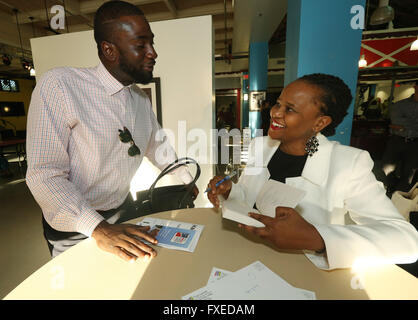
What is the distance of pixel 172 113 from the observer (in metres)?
3.18

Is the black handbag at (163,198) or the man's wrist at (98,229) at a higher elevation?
the man's wrist at (98,229)

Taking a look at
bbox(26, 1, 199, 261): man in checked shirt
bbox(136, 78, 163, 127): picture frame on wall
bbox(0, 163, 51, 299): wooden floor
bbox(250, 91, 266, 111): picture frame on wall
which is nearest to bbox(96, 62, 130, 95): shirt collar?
bbox(26, 1, 199, 261): man in checked shirt

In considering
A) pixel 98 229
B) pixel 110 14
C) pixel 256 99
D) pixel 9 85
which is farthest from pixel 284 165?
pixel 9 85

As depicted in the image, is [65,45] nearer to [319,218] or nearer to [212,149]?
[212,149]

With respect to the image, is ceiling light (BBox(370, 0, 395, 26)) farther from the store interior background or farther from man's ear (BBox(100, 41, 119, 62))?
man's ear (BBox(100, 41, 119, 62))

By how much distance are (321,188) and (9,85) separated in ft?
54.5

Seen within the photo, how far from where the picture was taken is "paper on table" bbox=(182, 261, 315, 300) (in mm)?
686

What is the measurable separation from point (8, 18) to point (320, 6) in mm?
7930

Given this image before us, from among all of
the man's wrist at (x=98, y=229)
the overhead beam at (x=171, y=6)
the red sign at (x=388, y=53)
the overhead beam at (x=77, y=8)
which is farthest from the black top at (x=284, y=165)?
the red sign at (x=388, y=53)

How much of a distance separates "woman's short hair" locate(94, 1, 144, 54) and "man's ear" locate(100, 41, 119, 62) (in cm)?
3

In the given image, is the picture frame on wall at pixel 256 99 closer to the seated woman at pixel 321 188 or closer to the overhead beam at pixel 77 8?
the overhead beam at pixel 77 8

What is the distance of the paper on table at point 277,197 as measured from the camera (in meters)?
0.88

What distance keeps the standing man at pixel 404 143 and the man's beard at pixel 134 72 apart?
14.3ft
